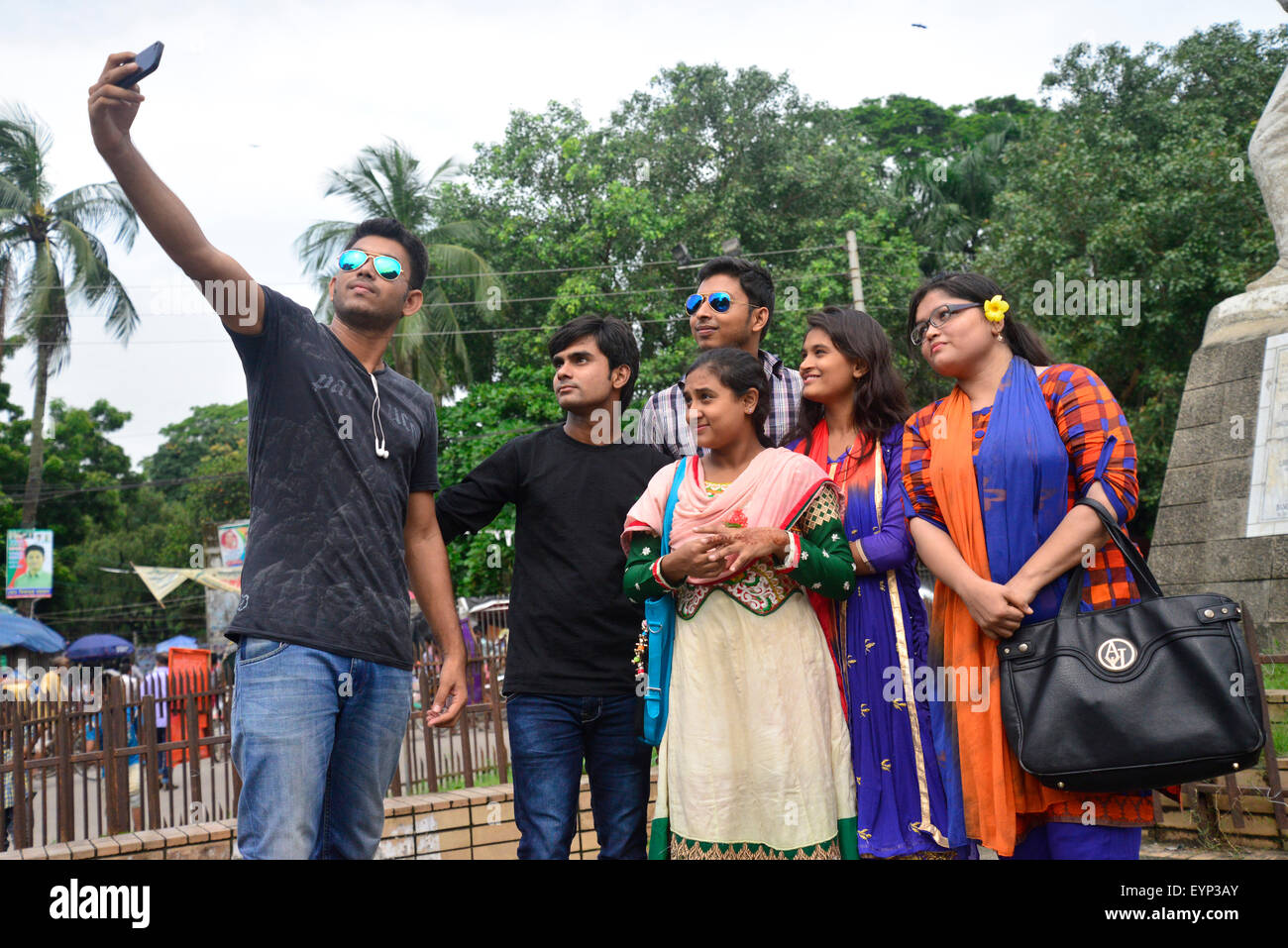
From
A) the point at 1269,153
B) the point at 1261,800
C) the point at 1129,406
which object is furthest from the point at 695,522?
the point at 1129,406

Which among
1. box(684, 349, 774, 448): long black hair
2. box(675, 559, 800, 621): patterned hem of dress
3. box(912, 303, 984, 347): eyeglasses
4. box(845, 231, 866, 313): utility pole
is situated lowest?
box(675, 559, 800, 621): patterned hem of dress

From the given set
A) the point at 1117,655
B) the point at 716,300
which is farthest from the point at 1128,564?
the point at 716,300

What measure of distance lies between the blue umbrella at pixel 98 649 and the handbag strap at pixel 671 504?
91.2ft

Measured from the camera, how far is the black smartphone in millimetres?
2400

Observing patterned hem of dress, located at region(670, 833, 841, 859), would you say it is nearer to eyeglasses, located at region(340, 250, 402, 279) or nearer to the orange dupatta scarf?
the orange dupatta scarf

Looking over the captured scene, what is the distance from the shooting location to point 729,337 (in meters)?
3.98

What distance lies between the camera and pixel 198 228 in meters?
2.57

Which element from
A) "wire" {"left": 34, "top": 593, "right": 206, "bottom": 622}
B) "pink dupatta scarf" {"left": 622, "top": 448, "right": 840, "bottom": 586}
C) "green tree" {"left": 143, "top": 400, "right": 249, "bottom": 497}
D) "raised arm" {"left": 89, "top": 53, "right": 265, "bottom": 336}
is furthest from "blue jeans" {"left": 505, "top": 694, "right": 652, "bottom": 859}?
"green tree" {"left": 143, "top": 400, "right": 249, "bottom": 497}

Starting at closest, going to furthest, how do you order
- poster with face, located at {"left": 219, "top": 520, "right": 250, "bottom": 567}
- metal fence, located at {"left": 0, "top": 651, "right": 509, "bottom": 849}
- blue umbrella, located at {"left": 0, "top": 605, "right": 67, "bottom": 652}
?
metal fence, located at {"left": 0, "top": 651, "right": 509, "bottom": 849} → blue umbrella, located at {"left": 0, "top": 605, "right": 67, "bottom": 652} → poster with face, located at {"left": 219, "top": 520, "right": 250, "bottom": 567}

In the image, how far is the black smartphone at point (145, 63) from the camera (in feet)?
7.87

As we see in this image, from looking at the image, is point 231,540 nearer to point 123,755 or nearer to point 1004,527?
point 123,755

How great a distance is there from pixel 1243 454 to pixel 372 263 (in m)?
6.86

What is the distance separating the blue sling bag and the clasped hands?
212mm
